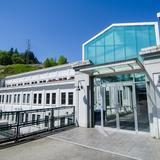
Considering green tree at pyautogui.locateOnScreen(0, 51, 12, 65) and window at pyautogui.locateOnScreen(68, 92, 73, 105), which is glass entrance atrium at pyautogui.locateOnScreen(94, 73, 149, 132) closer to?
window at pyautogui.locateOnScreen(68, 92, 73, 105)

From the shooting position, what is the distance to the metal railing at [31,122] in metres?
5.64

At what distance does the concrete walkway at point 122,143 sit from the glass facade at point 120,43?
39.3 feet

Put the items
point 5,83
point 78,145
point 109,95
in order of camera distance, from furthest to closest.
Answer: point 5,83, point 109,95, point 78,145

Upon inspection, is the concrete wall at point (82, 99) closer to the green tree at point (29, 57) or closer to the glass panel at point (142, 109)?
the glass panel at point (142, 109)

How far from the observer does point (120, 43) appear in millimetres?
18750

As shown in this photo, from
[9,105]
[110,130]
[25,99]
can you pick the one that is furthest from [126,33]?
[9,105]

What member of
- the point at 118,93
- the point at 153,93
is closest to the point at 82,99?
the point at 118,93

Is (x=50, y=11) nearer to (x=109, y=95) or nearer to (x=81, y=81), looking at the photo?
(x=81, y=81)

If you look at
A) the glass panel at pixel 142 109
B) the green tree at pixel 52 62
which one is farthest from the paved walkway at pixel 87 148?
the green tree at pixel 52 62

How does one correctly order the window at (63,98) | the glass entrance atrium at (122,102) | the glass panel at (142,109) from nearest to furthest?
1. the glass panel at (142,109)
2. the glass entrance atrium at (122,102)
3. the window at (63,98)

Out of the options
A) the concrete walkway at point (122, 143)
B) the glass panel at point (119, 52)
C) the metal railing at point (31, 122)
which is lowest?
the concrete walkway at point (122, 143)

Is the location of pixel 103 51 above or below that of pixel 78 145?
above

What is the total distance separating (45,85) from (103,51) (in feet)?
32.5

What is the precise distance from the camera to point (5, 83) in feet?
113
